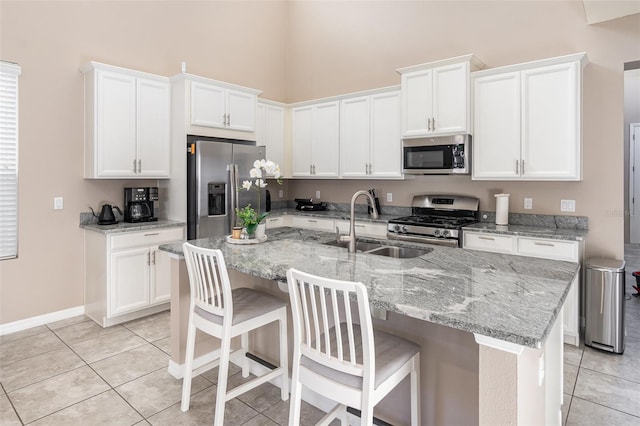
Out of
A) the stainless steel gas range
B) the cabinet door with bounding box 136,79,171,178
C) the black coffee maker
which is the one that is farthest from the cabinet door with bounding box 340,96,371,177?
the black coffee maker

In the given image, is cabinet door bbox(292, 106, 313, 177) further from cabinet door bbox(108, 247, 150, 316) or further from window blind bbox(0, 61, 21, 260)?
window blind bbox(0, 61, 21, 260)

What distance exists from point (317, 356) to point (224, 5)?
493 centimetres

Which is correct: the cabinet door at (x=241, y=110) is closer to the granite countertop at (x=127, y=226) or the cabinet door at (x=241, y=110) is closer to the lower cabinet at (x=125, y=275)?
the granite countertop at (x=127, y=226)

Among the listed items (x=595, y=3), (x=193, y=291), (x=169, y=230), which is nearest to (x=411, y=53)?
(x=595, y=3)

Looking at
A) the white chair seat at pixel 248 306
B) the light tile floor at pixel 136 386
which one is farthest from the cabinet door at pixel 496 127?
the white chair seat at pixel 248 306

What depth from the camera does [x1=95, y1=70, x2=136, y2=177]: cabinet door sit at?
3.64 meters

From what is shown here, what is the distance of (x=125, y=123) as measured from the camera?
12.5ft

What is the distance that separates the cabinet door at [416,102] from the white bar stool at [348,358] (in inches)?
111

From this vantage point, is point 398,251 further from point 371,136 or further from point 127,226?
point 127,226

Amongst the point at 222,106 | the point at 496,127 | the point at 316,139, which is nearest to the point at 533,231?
the point at 496,127

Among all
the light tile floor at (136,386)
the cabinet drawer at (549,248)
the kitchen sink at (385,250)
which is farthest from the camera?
the cabinet drawer at (549,248)

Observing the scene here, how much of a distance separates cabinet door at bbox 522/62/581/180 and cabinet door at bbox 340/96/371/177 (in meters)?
1.75

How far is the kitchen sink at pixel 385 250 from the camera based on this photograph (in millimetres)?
2455

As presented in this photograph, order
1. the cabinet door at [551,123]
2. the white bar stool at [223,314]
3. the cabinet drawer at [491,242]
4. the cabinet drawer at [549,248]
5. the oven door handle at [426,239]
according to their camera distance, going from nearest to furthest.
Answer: the white bar stool at [223,314]
the cabinet drawer at [549,248]
the cabinet door at [551,123]
the cabinet drawer at [491,242]
the oven door handle at [426,239]
